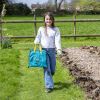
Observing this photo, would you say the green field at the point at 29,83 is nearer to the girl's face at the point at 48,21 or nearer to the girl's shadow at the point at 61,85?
the girl's shadow at the point at 61,85

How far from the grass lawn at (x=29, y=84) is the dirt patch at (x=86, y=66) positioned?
6.0 inches

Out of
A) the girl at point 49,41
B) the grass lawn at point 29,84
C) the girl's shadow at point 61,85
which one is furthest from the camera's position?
the girl's shadow at point 61,85

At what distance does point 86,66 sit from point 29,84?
2186 millimetres

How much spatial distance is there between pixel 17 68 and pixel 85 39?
8281 mm

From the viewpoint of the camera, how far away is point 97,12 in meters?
57.4

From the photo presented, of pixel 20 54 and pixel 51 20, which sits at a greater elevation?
pixel 51 20

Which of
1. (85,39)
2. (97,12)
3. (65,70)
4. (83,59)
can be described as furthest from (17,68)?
(97,12)

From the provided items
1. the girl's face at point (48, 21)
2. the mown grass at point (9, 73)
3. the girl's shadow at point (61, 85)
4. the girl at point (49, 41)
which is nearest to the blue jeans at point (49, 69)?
the girl at point (49, 41)

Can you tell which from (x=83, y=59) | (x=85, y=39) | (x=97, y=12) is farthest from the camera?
(x=97, y=12)

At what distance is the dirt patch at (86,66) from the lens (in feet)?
27.0

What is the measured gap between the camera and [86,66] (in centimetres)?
1073

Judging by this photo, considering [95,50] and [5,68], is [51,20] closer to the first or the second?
[5,68]

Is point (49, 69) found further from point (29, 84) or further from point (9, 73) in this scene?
point (9, 73)

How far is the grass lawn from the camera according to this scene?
26.2 feet
